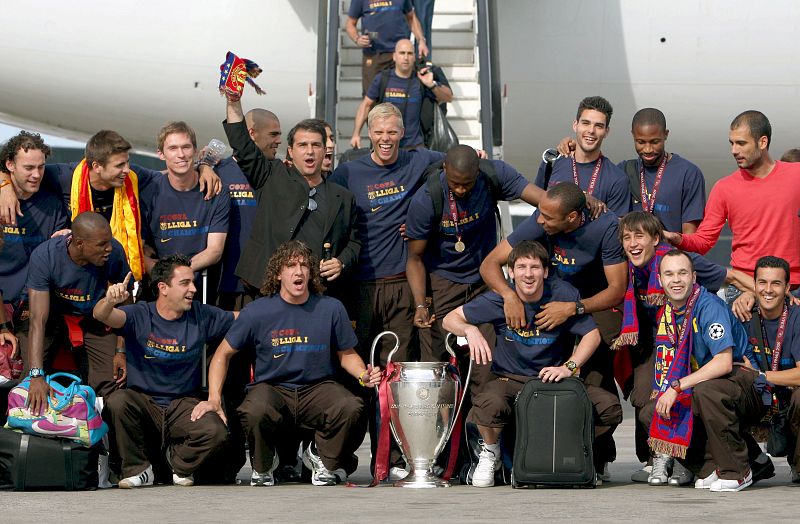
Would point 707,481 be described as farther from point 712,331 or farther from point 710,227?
point 710,227

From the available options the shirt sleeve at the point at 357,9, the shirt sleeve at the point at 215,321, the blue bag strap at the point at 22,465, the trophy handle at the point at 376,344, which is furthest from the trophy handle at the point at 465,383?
the shirt sleeve at the point at 357,9

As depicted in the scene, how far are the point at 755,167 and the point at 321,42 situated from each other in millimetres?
5774

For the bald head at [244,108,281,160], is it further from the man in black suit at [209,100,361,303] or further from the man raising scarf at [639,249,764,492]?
the man raising scarf at [639,249,764,492]

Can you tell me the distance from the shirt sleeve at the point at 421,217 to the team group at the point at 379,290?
17 millimetres

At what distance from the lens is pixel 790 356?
7273mm

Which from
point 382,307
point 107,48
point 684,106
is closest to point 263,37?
point 107,48

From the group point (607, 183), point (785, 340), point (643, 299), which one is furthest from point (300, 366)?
point (785, 340)

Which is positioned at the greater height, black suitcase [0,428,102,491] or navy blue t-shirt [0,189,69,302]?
navy blue t-shirt [0,189,69,302]

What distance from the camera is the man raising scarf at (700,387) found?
22.5 feet

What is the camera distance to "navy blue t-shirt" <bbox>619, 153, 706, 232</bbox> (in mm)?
7867

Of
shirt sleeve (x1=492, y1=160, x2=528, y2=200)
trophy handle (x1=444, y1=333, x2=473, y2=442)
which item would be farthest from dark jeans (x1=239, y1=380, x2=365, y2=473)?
shirt sleeve (x1=492, y1=160, x2=528, y2=200)

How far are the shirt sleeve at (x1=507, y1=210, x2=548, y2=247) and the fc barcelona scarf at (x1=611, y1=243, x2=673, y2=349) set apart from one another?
0.55m

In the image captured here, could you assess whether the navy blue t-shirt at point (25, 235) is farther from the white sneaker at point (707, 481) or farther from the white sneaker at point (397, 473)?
the white sneaker at point (707, 481)

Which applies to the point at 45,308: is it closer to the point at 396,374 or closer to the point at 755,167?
the point at 396,374
